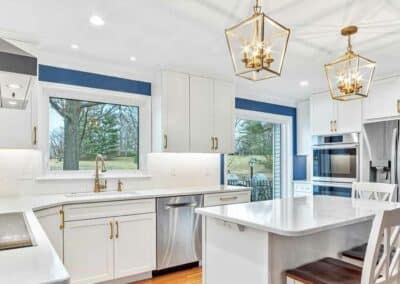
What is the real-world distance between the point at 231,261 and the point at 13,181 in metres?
2.41

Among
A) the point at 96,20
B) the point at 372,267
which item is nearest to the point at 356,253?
the point at 372,267

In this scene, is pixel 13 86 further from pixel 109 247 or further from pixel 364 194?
pixel 364 194

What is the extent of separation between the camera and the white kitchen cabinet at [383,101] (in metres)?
3.89

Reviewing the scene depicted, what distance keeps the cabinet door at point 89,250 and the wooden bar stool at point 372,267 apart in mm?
1884

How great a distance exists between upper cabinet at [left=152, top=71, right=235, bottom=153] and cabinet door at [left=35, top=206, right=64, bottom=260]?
4.67ft

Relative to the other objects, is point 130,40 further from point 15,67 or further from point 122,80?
point 15,67

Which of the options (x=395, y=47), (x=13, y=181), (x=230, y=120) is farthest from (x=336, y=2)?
(x=13, y=181)

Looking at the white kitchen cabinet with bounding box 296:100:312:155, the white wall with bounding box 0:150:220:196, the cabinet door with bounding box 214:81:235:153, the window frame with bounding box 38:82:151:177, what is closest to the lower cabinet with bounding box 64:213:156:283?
the white wall with bounding box 0:150:220:196

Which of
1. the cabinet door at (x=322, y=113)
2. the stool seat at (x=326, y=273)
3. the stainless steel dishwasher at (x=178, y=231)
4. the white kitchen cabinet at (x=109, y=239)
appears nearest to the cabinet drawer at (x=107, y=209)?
the white kitchen cabinet at (x=109, y=239)

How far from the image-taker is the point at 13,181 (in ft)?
10.0

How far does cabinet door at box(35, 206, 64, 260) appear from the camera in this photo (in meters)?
2.47

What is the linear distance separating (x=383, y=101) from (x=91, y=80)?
380 cm

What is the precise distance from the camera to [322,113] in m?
4.82

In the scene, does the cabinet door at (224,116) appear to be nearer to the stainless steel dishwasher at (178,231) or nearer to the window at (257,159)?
the window at (257,159)
